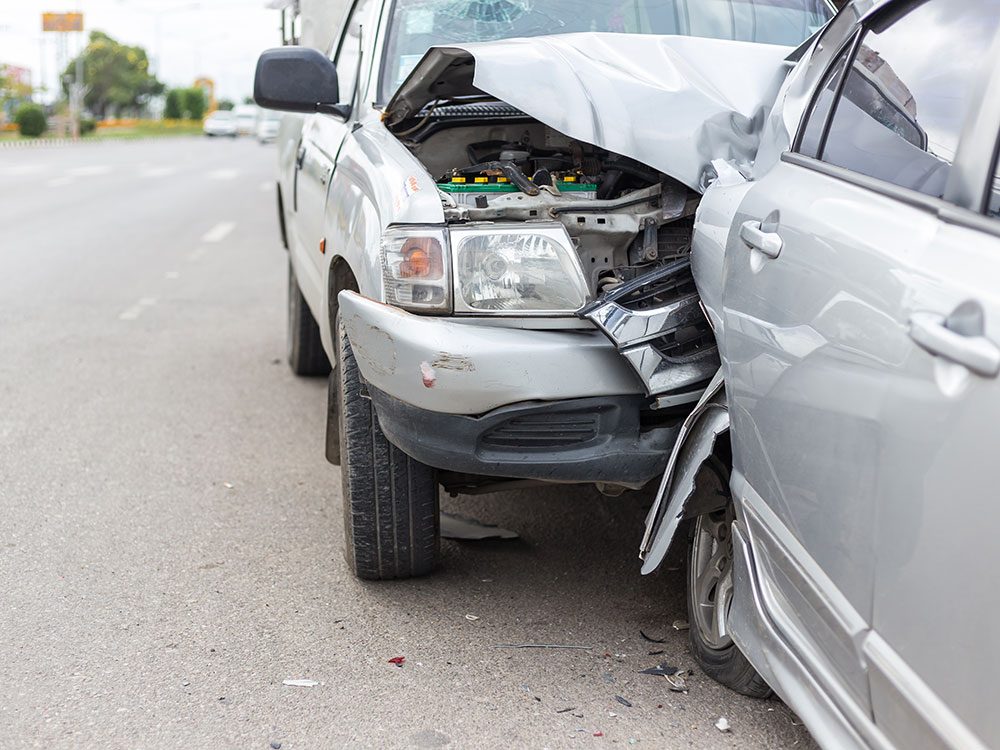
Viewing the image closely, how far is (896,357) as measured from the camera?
2092mm

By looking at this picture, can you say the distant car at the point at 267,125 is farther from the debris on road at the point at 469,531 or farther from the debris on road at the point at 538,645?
the debris on road at the point at 538,645

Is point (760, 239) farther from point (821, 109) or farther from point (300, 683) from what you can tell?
point (300, 683)

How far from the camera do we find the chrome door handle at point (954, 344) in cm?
182

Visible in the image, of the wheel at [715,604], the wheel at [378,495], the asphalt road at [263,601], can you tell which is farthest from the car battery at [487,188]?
the asphalt road at [263,601]

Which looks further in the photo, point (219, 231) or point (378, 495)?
point (219, 231)

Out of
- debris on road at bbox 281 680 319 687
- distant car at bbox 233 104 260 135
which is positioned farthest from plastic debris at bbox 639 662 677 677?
distant car at bbox 233 104 260 135

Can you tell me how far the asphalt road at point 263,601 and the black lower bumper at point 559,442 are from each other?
573 mm

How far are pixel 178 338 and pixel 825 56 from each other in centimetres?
569

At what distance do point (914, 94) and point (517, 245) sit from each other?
43.0 inches

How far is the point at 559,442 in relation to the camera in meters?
3.18

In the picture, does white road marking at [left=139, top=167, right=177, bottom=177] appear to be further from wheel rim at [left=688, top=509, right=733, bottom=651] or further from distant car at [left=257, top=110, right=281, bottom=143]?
wheel rim at [left=688, top=509, right=733, bottom=651]

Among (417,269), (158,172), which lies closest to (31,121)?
(158,172)

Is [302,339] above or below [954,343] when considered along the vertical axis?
below

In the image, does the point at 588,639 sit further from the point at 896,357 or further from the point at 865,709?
the point at 896,357
